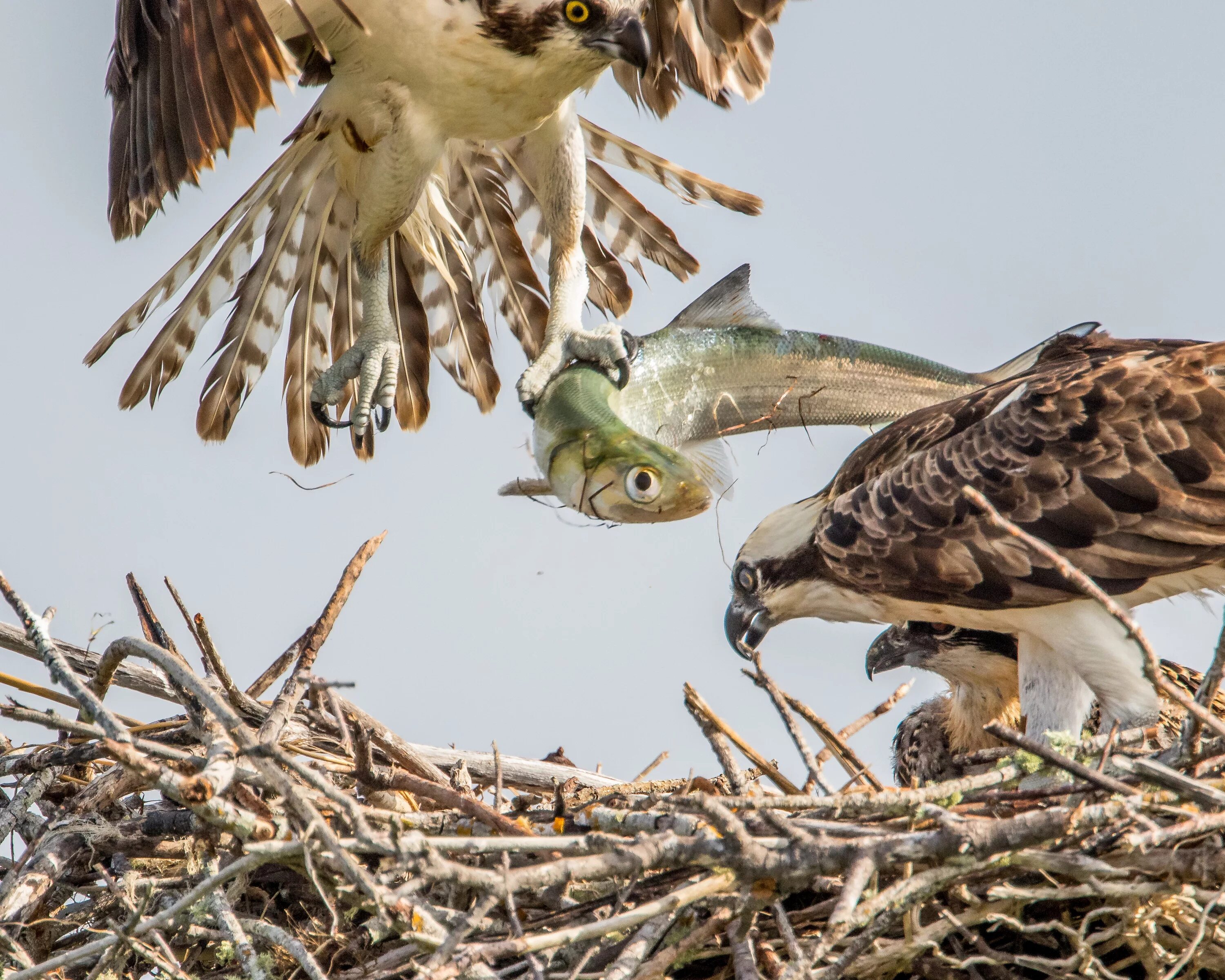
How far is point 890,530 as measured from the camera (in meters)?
4.03

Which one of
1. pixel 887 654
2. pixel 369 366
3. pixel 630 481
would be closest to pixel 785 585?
pixel 887 654

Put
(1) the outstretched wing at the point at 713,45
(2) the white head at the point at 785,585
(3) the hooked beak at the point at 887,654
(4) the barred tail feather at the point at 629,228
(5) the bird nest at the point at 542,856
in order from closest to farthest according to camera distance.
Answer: (5) the bird nest at the point at 542,856 → (2) the white head at the point at 785,585 → (3) the hooked beak at the point at 887,654 → (1) the outstretched wing at the point at 713,45 → (4) the barred tail feather at the point at 629,228

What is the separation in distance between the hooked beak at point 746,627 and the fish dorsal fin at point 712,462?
393 mm

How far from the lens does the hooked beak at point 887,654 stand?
4.77 metres

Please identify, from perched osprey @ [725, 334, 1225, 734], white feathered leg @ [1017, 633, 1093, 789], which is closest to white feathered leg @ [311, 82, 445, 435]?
perched osprey @ [725, 334, 1225, 734]

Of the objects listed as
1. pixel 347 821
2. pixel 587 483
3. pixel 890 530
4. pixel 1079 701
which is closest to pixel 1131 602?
pixel 1079 701

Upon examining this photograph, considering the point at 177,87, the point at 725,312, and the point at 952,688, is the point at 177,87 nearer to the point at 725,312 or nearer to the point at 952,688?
the point at 725,312

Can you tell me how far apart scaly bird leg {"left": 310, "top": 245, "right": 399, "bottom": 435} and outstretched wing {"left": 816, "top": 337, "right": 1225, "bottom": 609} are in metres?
1.96

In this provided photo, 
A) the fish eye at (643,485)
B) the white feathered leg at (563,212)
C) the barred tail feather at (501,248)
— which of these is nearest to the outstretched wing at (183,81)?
the white feathered leg at (563,212)

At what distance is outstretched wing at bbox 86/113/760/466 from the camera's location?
5328 mm

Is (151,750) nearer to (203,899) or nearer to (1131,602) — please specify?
(203,899)

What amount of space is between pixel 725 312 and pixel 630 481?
1034 mm

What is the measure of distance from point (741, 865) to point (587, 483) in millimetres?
1649

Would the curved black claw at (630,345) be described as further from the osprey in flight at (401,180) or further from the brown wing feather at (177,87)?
the brown wing feather at (177,87)
